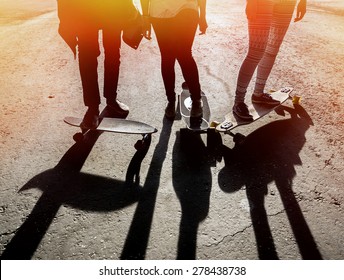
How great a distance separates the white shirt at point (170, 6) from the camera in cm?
273

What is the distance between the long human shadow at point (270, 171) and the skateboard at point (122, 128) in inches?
33.1

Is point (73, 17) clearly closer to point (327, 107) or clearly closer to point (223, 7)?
point (327, 107)

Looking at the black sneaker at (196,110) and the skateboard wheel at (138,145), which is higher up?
the black sneaker at (196,110)

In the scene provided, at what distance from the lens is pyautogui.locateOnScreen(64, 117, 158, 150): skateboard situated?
3.06 m

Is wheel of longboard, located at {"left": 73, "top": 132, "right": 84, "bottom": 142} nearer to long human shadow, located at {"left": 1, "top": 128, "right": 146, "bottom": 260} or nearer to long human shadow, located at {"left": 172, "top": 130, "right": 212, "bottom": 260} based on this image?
long human shadow, located at {"left": 1, "top": 128, "right": 146, "bottom": 260}

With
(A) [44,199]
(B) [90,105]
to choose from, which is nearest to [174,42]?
(B) [90,105]

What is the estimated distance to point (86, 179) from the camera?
108 inches

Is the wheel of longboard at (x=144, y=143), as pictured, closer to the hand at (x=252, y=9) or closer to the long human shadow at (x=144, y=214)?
the long human shadow at (x=144, y=214)

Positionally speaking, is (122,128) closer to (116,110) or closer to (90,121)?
(90,121)

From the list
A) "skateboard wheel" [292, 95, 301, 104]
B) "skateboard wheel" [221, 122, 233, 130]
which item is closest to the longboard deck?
"skateboard wheel" [221, 122, 233, 130]

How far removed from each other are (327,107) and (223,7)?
7.01m

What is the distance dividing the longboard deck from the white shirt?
110cm

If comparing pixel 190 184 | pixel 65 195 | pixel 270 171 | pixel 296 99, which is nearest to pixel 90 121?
pixel 65 195

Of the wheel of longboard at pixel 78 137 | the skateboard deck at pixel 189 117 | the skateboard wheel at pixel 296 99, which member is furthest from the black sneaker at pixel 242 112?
the wheel of longboard at pixel 78 137
